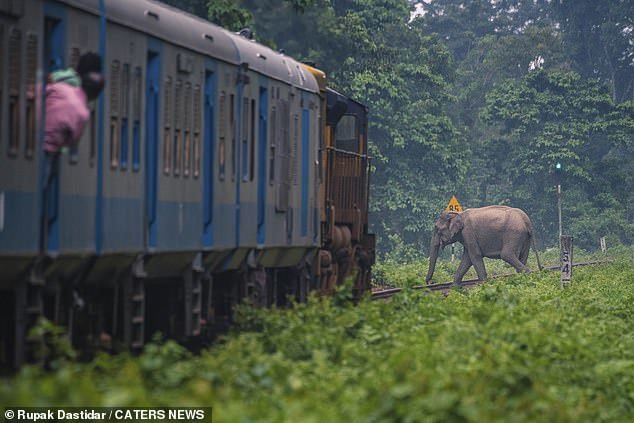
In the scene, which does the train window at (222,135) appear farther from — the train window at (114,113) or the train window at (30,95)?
the train window at (30,95)

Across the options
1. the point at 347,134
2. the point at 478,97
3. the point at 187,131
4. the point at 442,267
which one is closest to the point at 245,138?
the point at 187,131

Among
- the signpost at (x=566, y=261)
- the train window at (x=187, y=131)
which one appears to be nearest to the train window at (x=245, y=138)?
the train window at (x=187, y=131)

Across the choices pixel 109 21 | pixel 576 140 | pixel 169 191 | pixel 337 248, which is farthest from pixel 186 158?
pixel 576 140

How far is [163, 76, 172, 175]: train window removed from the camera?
Answer: 42.6 feet

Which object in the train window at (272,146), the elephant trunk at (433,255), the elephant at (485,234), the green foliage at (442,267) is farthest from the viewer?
the elephant at (485,234)

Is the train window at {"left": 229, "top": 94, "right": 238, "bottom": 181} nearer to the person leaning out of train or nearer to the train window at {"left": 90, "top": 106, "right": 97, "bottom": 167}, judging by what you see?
the train window at {"left": 90, "top": 106, "right": 97, "bottom": 167}

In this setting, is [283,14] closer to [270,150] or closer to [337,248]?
[337,248]

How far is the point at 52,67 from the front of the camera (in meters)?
10.6

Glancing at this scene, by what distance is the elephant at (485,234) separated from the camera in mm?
37062

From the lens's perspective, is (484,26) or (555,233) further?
(484,26)

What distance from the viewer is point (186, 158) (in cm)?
1364

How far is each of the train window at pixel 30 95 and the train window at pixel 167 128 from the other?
2.89 metres

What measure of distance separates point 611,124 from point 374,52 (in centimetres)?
2671

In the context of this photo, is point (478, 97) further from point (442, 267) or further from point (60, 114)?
point (60, 114)
